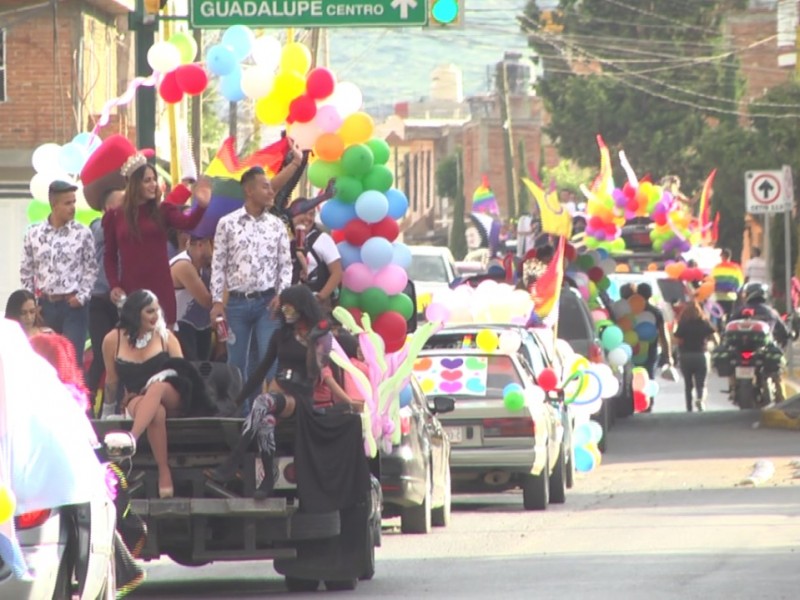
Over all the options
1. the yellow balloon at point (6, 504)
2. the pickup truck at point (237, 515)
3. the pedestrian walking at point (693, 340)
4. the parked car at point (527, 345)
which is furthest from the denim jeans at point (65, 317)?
the pedestrian walking at point (693, 340)

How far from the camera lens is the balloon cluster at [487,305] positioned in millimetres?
21969

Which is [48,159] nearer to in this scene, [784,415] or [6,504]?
[6,504]

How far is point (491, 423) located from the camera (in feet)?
61.4

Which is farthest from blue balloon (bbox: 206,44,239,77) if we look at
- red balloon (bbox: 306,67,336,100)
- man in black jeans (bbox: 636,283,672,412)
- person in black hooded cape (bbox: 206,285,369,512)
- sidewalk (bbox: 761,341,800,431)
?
man in black jeans (bbox: 636,283,672,412)

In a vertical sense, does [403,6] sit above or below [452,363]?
above

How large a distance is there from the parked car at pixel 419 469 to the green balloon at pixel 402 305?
68 cm

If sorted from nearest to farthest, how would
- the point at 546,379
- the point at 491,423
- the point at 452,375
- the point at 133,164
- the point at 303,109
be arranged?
the point at 133,164, the point at 303,109, the point at 491,423, the point at 452,375, the point at 546,379

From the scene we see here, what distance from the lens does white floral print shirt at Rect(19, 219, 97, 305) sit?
15.6 m

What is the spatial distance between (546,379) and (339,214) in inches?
186

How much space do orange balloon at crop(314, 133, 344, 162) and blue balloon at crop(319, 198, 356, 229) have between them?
0.99 ft

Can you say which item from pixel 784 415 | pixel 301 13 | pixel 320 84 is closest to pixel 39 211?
pixel 320 84

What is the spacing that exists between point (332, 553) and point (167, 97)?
486cm

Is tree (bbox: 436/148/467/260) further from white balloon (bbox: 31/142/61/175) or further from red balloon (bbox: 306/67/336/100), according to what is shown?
red balloon (bbox: 306/67/336/100)

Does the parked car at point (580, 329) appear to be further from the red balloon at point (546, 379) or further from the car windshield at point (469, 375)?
the car windshield at point (469, 375)
